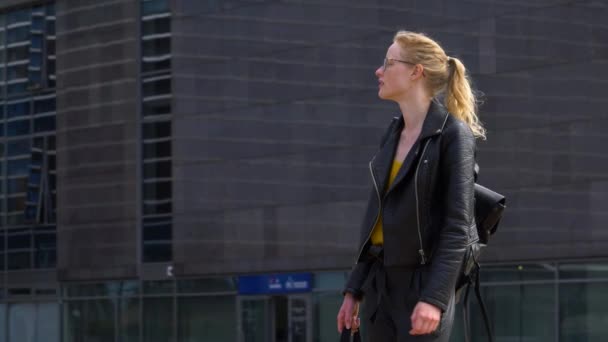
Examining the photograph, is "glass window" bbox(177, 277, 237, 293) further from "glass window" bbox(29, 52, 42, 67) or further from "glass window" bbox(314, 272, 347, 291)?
"glass window" bbox(29, 52, 42, 67)

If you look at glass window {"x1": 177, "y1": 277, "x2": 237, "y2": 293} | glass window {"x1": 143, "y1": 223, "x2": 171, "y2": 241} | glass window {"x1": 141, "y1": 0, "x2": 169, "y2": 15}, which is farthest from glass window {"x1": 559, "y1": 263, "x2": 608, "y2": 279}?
glass window {"x1": 141, "y1": 0, "x2": 169, "y2": 15}

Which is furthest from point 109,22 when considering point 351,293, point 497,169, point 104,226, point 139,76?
point 351,293

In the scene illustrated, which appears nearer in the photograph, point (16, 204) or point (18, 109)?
point (16, 204)

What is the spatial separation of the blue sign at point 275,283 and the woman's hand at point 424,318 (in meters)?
20.1

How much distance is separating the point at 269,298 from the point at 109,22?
7.22 m

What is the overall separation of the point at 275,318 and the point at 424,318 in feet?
68.9

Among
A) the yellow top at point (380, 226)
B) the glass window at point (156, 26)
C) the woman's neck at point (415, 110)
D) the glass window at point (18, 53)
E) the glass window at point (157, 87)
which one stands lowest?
the yellow top at point (380, 226)

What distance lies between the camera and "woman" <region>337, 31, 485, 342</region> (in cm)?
439

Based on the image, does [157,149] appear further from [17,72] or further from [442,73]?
[442,73]

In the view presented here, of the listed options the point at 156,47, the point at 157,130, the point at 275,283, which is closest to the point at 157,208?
the point at 157,130

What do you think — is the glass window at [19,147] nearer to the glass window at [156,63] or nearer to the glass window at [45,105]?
the glass window at [45,105]

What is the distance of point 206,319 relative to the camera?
1037 inches

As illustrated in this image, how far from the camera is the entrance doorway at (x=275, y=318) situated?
80.6 feet

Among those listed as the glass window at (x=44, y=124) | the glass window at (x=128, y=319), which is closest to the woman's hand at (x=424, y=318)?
the glass window at (x=128, y=319)
